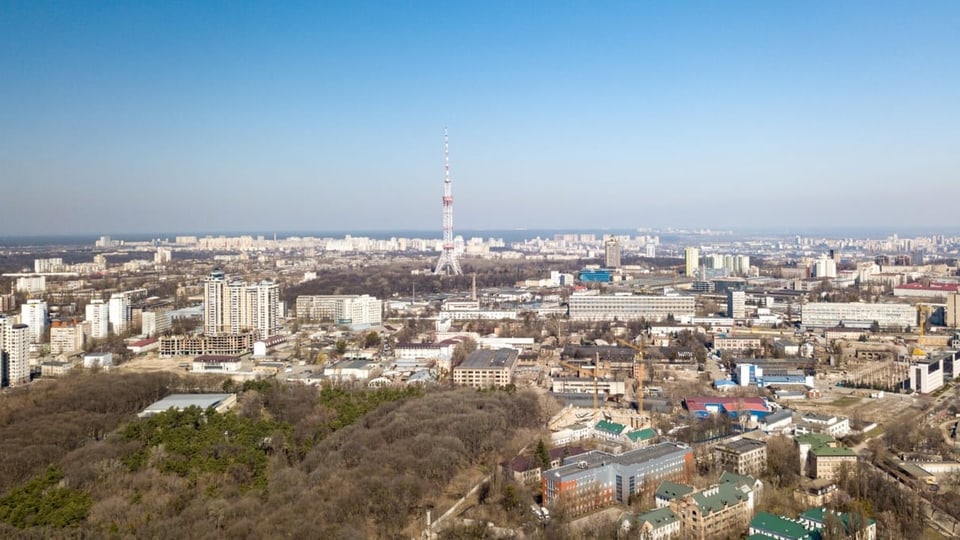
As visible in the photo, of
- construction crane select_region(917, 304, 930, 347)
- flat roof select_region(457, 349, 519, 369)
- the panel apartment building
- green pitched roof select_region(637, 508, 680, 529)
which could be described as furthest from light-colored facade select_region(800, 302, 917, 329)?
green pitched roof select_region(637, 508, 680, 529)

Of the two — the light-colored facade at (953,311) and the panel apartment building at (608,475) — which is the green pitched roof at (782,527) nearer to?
the panel apartment building at (608,475)

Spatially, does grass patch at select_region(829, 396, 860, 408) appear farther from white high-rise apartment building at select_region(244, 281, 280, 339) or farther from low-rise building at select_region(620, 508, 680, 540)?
white high-rise apartment building at select_region(244, 281, 280, 339)

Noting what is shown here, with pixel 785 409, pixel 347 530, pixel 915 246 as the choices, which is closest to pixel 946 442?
pixel 785 409

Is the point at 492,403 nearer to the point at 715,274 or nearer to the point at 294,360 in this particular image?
the point at 294,360

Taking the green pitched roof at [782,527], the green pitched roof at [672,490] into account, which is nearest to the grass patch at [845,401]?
the green pitched roof at [672,490]

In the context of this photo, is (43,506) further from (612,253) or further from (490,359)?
(612,253)

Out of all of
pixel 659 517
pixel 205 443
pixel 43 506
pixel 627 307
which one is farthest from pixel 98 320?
pixel 659 517
